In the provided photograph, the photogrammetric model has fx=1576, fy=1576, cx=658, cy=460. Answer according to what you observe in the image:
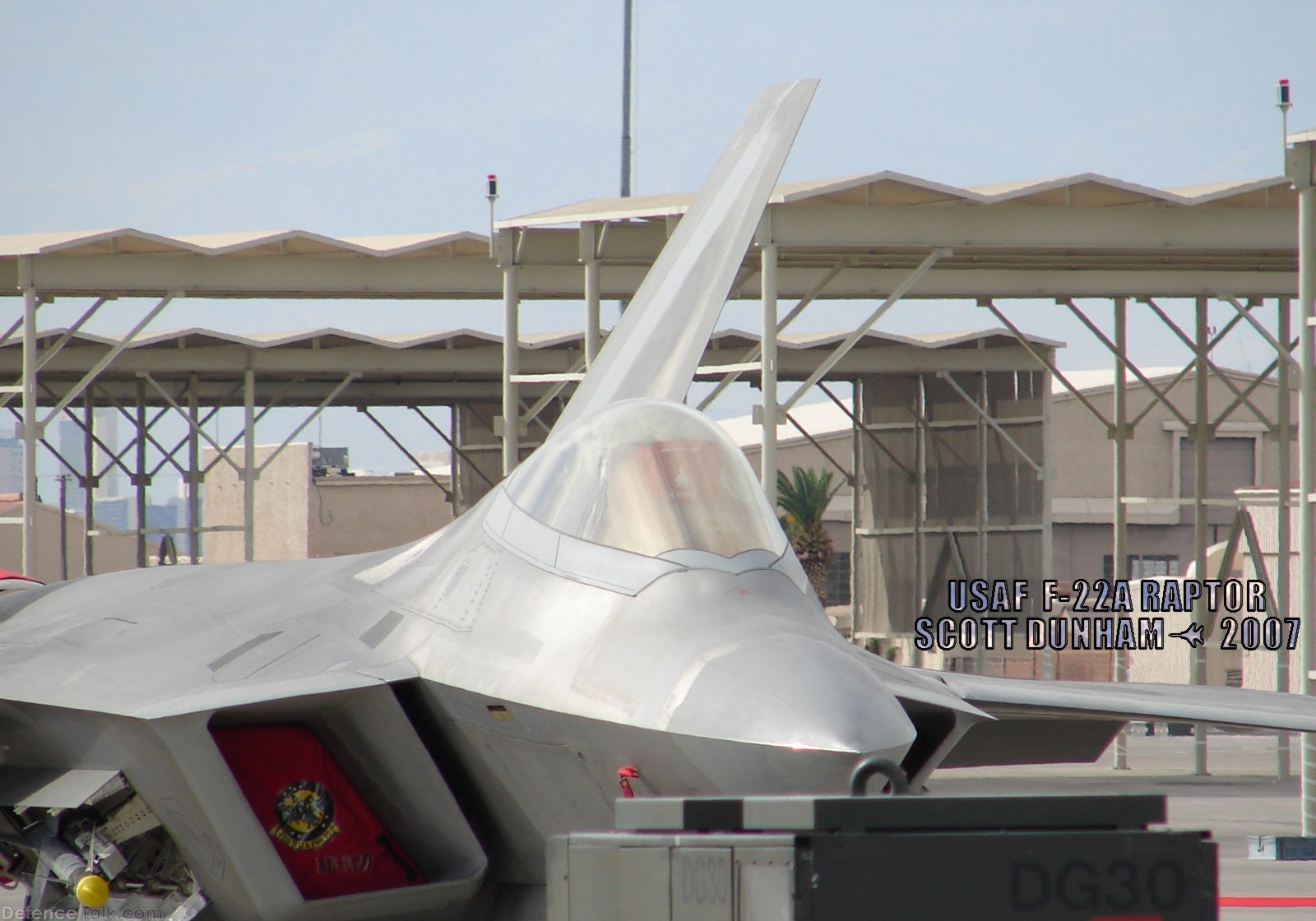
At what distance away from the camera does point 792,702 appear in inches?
192

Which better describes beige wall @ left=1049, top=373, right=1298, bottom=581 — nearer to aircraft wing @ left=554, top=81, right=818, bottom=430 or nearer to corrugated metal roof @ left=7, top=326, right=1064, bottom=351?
corrugated metal roof @ left=7, top=326, right=1064, bottom=351

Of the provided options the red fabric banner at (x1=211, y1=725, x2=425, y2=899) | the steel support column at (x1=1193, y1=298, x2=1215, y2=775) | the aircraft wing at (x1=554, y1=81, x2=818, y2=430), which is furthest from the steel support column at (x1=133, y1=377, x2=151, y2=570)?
the red fabric banner at (x1=211, y1=725, x2=425, y2=899)

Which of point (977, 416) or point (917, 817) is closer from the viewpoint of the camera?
point (917, 817)

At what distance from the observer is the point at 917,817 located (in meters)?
4.03

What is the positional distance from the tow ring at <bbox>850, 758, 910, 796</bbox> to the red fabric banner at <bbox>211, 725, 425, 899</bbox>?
89.7 inches

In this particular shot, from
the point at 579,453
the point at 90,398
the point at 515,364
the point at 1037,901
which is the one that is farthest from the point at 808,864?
the point at 90,398

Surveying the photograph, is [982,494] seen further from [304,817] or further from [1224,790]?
[304,817]

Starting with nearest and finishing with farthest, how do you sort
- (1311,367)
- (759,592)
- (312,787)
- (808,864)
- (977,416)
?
(808,864) → (759,592) → (312,787) → (1311,367) → (977,416)

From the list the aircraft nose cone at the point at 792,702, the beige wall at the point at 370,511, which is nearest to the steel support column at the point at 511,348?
the aircraft nose cone at the point at 792,702

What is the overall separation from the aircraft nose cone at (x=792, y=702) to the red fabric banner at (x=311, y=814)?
70.7 inches

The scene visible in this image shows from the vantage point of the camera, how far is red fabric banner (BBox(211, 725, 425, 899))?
615 cm

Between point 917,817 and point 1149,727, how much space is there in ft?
94.9

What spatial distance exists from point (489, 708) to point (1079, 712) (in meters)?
2.76

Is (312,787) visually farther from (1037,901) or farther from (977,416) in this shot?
(977,416)
